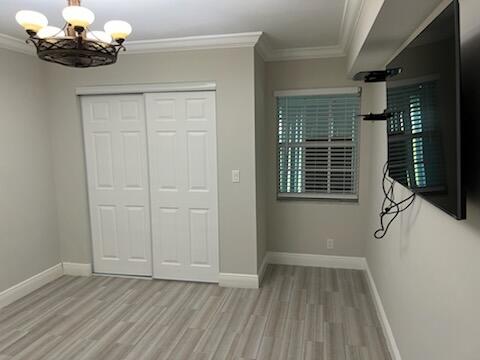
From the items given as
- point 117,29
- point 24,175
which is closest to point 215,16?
point 117,29

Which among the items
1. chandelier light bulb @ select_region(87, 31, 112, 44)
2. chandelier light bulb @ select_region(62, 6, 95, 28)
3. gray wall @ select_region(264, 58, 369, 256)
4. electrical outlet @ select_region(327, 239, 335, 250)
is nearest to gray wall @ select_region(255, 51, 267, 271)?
gray wall @ select_region(264, 58, 369, 256)

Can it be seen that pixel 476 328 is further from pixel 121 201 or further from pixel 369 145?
pixel 121 201

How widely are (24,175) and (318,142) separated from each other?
3.22m

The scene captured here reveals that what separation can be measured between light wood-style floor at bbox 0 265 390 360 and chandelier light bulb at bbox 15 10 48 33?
2.23 metres

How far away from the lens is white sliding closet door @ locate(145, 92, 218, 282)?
360cm

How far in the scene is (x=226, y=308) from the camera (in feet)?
10.6

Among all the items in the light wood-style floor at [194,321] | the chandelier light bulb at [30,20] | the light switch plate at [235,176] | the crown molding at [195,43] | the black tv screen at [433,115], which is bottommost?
the light wood-style floor at [194,321]

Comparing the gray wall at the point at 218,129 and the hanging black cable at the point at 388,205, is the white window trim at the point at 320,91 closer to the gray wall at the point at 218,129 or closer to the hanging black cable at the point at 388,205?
the gray wall at the point at 218,129

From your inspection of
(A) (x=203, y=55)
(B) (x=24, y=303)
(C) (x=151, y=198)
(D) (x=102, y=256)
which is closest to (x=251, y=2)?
(A) (x=203, y=55)

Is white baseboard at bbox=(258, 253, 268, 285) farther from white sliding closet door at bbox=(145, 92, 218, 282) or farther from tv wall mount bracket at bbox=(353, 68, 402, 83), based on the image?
tv wall mount bracket at bbox=(353, 68, 402, 83)

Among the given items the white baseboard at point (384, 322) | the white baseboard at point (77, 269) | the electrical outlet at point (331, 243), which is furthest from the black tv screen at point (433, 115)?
the white baseboard at point (77, 269)

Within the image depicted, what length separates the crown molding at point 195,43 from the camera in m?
3.32

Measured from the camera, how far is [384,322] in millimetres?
2775

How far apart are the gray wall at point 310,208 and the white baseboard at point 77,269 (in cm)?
218
